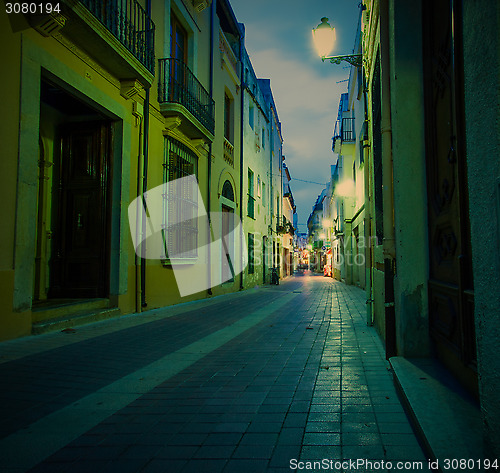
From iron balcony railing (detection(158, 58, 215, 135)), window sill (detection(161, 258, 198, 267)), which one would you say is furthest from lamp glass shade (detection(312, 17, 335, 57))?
window sill (detection(161, 258, 198, 267))

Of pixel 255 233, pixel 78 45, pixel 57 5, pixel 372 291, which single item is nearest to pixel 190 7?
pixel 78 45

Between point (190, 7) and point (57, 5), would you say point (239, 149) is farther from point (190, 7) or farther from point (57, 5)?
point (57, 5)

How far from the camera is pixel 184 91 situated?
35.5 ft

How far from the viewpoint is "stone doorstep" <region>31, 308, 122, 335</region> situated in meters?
5.79

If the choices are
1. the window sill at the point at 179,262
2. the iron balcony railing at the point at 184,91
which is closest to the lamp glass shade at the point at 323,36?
the iron balcony railing at the point at 184,91

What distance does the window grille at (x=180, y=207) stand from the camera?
1016cm

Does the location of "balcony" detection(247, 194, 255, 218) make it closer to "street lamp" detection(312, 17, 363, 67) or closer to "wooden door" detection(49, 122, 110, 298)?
"street lamp" detection(312, 17, 363, 67)

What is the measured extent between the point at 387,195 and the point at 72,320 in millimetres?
5210

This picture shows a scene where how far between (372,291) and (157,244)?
5.13 metres

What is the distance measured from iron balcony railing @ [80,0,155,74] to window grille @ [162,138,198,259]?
232cm

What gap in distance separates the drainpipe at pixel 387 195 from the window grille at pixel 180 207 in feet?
21.4

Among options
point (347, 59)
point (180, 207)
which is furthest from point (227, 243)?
point (347, 59)

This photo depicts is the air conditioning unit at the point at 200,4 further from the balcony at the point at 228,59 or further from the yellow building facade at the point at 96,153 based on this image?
the balcony at the point at 228,59

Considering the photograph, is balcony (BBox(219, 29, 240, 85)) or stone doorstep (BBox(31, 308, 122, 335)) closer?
stone doorstep (BBox(31, 308, 122, 335))
